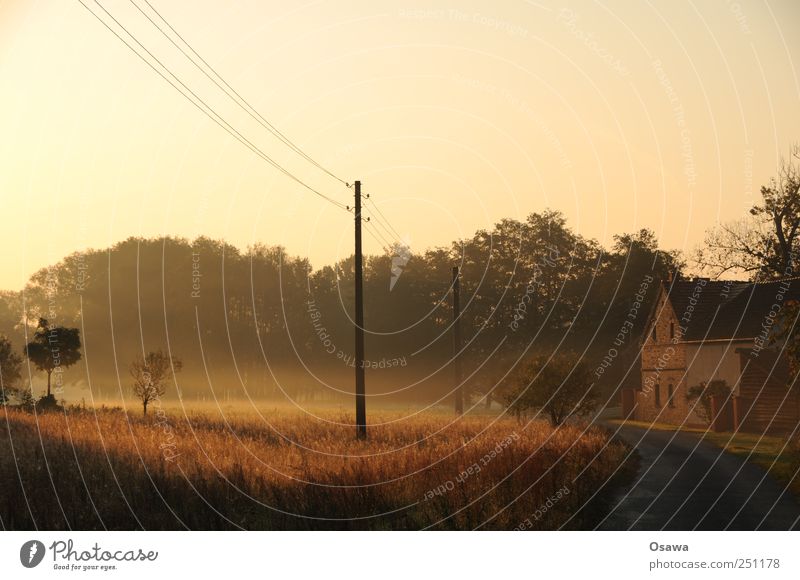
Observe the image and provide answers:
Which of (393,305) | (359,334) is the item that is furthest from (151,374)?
(393,305)

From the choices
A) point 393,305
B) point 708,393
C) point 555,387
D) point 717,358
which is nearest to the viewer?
point 555,387

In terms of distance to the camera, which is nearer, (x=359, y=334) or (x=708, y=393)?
(x=359, y=334)

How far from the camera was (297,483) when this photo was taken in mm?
18156

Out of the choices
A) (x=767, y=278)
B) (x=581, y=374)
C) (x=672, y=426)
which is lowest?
(x=672, y=426)

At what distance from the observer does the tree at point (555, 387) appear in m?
33.2

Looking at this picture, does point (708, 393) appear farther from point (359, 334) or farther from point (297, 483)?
point (297, 483)

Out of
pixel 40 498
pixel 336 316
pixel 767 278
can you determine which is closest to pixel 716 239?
pixel 767 278

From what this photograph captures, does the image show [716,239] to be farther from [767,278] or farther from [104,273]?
[104,273]

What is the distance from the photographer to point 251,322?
95500 mm

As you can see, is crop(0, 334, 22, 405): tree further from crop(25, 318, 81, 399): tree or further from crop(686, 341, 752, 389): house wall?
crop(686, 341, 752, 389): house wall

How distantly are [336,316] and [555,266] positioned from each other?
2216cm

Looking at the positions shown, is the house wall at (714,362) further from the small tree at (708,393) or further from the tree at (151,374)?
the tree at (151,374)

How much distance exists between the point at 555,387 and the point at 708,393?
596 inches

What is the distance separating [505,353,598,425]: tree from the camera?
33.2 metres
